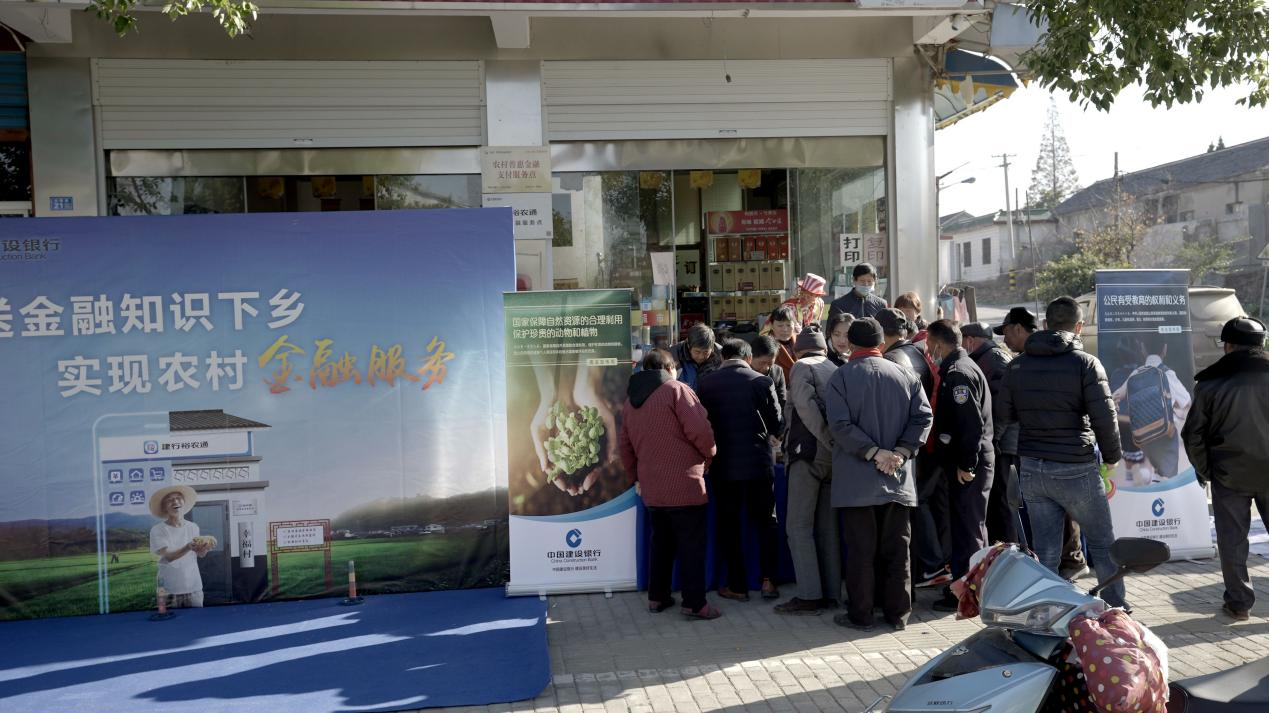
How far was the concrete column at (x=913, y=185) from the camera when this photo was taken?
11.9 metres

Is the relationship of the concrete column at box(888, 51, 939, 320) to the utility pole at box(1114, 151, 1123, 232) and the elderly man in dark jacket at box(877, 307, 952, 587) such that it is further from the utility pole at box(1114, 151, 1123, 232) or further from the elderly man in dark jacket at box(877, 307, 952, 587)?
the utility pole at box(1114, 151, 1123, 232)

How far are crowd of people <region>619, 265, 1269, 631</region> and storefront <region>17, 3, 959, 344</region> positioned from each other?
4.07 meters

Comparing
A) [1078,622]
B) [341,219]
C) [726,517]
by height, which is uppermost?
[341,219]

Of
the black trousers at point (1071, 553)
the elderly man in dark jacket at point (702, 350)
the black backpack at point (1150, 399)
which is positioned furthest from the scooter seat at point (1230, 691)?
the black backpack at point (1150, 399)

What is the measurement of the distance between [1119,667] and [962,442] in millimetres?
4106

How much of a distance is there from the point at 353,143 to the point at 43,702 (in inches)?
271

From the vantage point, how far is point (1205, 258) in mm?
38719

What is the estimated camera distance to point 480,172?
11.5 m

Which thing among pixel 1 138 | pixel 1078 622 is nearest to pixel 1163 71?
pixel 1078 622

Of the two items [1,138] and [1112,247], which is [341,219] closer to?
[1,138]

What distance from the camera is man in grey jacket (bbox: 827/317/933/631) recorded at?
6.58 metres

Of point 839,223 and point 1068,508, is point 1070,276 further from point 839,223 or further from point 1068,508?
point 1068,508

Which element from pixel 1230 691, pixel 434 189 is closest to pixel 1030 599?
pixel 1230 691

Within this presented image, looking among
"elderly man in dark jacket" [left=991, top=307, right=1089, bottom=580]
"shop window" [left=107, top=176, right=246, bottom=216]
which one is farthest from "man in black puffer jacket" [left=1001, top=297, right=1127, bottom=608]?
"shop window" [left=107, top=176, right=246, bottom=216]
